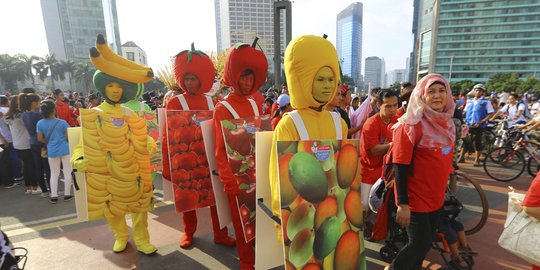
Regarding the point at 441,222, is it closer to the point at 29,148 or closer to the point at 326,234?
the point at 326,234

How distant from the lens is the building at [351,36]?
141875mm

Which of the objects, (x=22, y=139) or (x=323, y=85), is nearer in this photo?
(x=323, y=85)

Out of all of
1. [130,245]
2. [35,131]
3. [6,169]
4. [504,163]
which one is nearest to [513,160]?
[504,163]

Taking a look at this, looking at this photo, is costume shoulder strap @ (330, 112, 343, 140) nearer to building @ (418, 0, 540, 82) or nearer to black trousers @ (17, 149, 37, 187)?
black trousers @ (17, 149, 37, 187)

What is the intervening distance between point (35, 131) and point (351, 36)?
15505 centimetres

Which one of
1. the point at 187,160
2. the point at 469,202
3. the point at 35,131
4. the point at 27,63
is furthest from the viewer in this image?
the point at 27,63

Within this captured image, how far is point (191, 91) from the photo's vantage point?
10.7 feet

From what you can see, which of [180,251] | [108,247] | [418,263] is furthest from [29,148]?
[418,263]

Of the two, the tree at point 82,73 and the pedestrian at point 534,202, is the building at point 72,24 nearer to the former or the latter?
the tree at point 82,73

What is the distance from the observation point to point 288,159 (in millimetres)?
1644

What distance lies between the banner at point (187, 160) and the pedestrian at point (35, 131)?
4162 millimetres

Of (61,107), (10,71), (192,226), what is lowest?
(192,226)

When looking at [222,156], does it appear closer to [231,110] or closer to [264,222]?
[231,110]

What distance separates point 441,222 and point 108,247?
3813 millimetres
